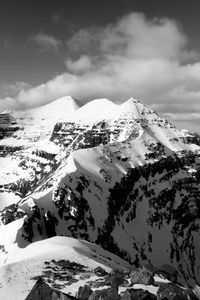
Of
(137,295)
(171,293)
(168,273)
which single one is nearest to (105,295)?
(137,295)

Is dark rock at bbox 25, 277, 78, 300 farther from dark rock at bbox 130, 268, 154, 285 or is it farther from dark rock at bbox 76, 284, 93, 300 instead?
dark rock at bbox 130, 268, 154, 285

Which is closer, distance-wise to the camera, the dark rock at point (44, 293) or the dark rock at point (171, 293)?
the dark rock at point (44, 293)

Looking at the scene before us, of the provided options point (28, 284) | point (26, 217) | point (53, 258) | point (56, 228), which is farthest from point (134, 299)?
point (56, 228)

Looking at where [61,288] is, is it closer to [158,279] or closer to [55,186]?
[158,279]

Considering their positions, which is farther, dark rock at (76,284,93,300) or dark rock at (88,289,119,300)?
dark rock at (76,284,93,300)

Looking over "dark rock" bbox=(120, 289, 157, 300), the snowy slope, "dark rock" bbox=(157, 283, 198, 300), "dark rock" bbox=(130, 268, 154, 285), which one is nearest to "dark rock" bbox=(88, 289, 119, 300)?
"dark rock" bbox=(120, 289, 157, 300)

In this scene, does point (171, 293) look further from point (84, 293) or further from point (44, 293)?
point (44, 293)

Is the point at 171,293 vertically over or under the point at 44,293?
under

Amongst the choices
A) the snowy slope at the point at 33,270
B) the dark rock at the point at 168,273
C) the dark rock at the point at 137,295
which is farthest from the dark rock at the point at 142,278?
the dark rock at the point at 137,295

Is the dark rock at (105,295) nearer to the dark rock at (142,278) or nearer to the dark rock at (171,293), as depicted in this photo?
the dark rock at (171,293)

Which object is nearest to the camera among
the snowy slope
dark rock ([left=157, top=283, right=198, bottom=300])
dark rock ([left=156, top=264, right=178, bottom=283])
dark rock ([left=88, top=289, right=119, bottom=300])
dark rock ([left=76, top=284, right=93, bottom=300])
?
dark rock ([left=88, top=289, right=119, bottom=300])

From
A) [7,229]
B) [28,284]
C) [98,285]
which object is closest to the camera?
[98,285]
